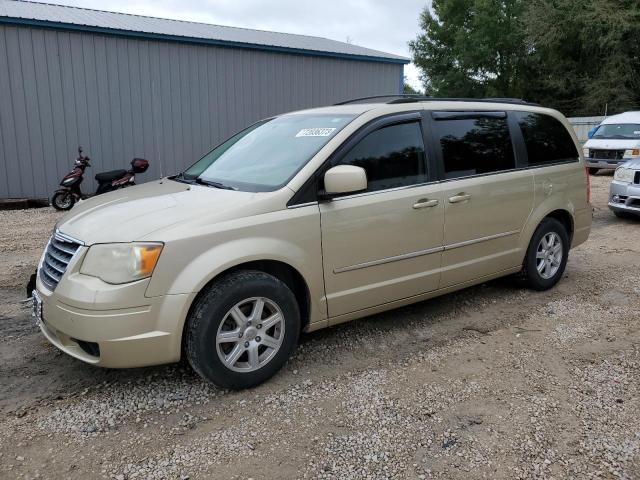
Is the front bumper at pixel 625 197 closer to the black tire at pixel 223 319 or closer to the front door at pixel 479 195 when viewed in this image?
the front door at pixel 479 195

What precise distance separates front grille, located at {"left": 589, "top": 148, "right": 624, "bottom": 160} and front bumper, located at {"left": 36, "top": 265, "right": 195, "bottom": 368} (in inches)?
580

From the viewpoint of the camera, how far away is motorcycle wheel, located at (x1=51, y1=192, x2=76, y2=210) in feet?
32.9

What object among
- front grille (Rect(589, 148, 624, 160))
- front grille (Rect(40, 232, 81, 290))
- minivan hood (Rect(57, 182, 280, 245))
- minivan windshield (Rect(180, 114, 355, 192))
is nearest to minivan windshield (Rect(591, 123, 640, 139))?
front grille (Rect(589, 148, 624, 160))

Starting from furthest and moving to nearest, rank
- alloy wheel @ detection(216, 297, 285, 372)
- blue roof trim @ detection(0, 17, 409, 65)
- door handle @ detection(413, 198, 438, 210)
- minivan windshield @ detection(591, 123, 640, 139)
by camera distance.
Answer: minivan windshield @ detection(591, 123, 640, 139) < blue roof trim @ detection(0, 17, 409, 65) < door handle @ detection(413, 198, 438, 210) < alloy wheel @ detection(216, 297, 285, 372)

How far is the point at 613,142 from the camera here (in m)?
14.9

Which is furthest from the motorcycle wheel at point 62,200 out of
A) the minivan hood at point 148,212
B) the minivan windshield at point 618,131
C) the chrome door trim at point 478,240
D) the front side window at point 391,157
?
the minivan windshield at point 618,131

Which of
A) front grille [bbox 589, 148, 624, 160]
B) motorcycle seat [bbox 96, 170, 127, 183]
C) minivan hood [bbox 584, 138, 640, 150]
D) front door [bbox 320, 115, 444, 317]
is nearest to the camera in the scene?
front door [bbox 320, 115, 444, 317]

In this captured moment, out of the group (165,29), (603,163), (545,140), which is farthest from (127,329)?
(603,163)

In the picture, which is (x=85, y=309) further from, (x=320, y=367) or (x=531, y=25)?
(x=531, y=25)

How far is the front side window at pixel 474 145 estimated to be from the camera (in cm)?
425

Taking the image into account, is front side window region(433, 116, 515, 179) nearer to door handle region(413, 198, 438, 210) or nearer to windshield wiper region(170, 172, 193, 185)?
door handle region(413, 198, 438, 210)

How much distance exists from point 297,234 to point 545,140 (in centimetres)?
293

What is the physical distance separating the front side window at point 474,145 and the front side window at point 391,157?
0.80 feet

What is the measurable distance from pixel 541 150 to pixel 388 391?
2.90 m
